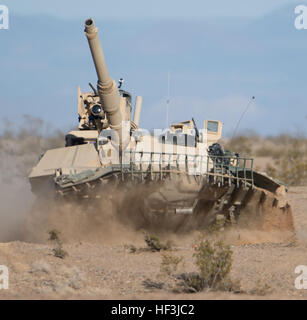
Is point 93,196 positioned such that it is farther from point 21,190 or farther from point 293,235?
point 21,190

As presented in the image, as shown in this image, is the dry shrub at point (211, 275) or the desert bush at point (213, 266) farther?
the desert bush at point (213, 266)

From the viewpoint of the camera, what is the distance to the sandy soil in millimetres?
8328

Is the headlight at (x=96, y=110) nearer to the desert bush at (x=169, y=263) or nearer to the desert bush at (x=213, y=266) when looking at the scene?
the desert bush at (x=169, y=263)

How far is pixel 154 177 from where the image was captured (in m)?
12.9

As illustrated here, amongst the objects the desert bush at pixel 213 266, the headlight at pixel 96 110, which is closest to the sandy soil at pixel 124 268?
the desert bush at pixel 213 266

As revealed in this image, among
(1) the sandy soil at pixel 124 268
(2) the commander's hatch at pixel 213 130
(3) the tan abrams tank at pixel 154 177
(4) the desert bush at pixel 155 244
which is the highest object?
(2) the commander's hatch at pixel 213 130

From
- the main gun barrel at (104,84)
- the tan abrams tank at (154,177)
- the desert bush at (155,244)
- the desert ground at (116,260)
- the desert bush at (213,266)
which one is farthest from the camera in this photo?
the tan abrams tank at (154,177)

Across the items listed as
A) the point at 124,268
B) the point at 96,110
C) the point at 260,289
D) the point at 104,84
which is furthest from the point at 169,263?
the point at 96,110

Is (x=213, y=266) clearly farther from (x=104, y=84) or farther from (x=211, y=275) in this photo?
(x=104, y=84)

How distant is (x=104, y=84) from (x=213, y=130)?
3537 millimetres

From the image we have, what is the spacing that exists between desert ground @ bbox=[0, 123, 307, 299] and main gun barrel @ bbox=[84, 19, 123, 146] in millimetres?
1941

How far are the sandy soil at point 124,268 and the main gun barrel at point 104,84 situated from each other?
93.2 inches

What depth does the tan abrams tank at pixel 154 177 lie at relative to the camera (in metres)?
12.9

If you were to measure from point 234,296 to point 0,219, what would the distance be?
472 inches
